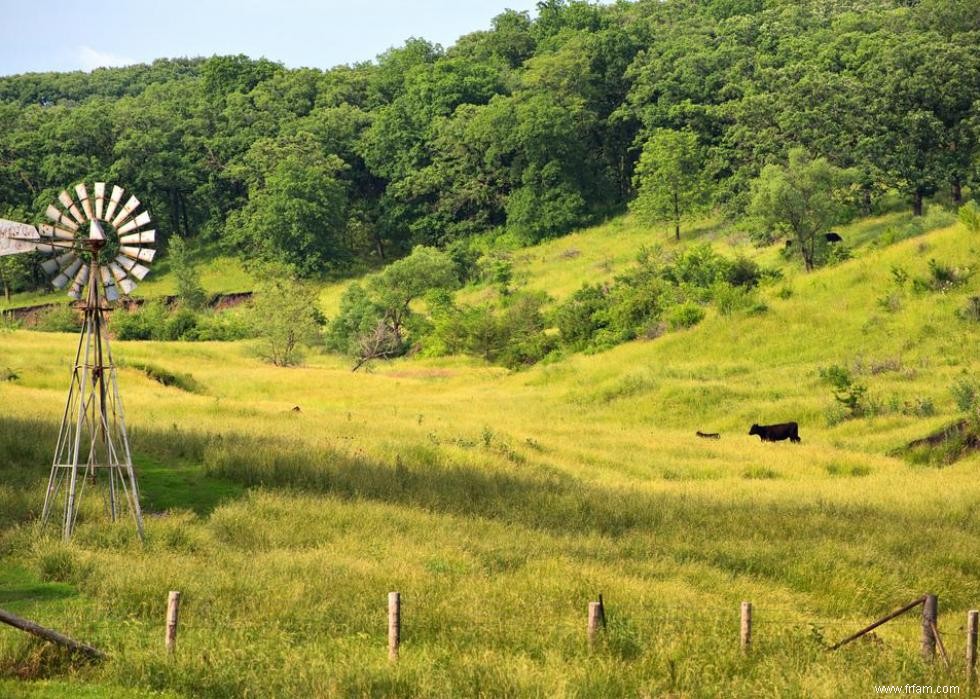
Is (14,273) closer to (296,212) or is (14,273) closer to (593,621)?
(296,212)

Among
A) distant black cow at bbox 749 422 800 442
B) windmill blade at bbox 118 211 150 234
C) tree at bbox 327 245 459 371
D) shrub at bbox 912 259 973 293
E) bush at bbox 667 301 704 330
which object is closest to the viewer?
windmill blade at bbox 118 211 150 234

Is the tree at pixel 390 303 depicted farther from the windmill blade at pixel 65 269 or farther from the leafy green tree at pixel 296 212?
the windmill blade at pixel 65 269

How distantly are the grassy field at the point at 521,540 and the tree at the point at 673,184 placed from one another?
43.0m

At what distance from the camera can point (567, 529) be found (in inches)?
878

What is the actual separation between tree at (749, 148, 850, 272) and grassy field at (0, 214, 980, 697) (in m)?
16.2

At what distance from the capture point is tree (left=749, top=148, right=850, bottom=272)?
207 feet

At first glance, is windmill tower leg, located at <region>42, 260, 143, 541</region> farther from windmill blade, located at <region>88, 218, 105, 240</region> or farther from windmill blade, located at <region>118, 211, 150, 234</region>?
windmill blade, located at <region>118, 211, 150, 234</region>

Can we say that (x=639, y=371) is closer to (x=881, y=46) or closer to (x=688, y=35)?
(x=881, y=46)

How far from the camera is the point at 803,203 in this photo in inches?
2496

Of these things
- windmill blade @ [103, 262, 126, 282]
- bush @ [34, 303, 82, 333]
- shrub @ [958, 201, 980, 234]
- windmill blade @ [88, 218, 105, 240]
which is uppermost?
shrub @ [958, 201, 980, 234]

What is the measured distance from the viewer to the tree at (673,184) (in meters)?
90.0

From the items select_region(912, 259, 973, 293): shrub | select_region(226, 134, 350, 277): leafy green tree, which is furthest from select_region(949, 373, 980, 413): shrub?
select_region(226, 134, 350, 277): leafy green tree

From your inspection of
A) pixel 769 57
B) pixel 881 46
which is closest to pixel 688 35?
pixel 769 57

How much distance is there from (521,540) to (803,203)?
48.7m
